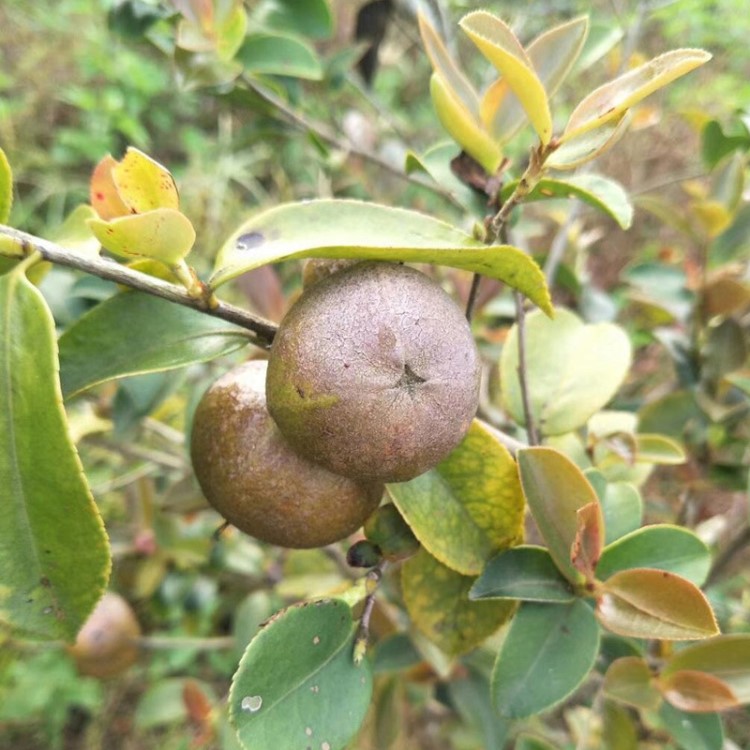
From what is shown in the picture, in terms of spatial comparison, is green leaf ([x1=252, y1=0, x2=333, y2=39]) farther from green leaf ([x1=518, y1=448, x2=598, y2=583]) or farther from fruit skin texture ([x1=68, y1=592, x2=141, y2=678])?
fruit skin texture ([x1=68, y1=592, x2=141, y2=678])

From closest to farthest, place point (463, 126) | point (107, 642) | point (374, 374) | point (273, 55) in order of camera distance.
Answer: point (374, 374), point (463, 126), point (273, 55), point (107, 642)

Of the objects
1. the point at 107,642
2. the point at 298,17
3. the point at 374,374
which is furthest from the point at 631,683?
the point at 298,17

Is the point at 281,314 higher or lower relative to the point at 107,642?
higher

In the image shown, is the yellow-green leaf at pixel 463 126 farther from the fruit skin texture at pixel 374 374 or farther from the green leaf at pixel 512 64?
the fruit skin texture at pixel 374 374


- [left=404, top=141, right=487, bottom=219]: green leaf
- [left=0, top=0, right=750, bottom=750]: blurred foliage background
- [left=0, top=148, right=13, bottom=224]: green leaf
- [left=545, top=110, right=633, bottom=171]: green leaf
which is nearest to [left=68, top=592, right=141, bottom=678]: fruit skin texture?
[left=0, top=0, right=750, bottom=750]: blurred foliage background

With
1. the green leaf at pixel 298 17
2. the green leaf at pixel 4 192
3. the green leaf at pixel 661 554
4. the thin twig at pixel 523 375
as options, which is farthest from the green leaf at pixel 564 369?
the green leaf at pixel 298 17

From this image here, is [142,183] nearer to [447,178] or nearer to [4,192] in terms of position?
[4,192]
